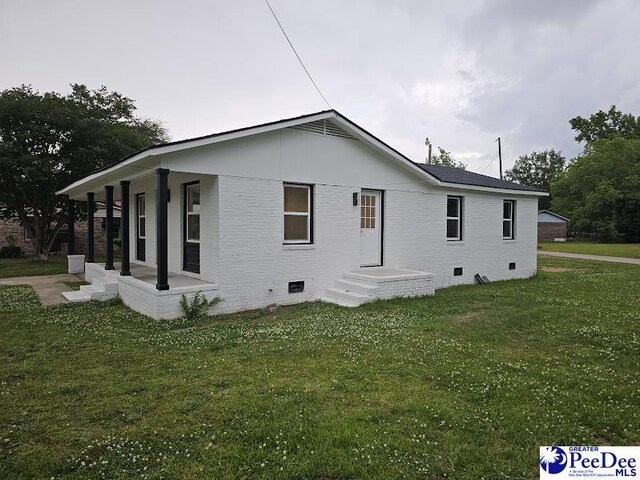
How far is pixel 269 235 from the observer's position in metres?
9.22

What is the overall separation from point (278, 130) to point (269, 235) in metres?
2.41

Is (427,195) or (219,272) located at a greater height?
(427,195)

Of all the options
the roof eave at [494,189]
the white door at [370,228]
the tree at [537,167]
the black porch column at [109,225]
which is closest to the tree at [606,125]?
the tree at [537,167]

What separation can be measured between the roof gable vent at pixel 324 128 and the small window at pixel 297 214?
4.49ft

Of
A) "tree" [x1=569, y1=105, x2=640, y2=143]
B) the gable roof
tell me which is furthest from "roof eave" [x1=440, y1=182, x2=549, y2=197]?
"tree" [x1=569, y1=105, x2=640, y2=143]

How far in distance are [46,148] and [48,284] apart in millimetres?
8374

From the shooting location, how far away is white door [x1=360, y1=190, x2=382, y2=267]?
11195 millimetres

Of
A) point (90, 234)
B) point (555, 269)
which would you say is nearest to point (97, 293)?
point (90, 234)

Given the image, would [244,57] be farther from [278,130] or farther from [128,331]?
[128,331]

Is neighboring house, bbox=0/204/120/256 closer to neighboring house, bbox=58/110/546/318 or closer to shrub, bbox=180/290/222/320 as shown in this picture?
neighboring house, bbox=58/110/546/318

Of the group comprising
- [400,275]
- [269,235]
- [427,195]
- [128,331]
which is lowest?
[128,331]

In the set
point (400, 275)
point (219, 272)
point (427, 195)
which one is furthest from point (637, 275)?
point (219, 272)

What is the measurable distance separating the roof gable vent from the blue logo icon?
26.6ft

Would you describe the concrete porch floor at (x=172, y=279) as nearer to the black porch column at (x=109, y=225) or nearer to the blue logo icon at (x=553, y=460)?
the black porch column at (x=109, y=225)
